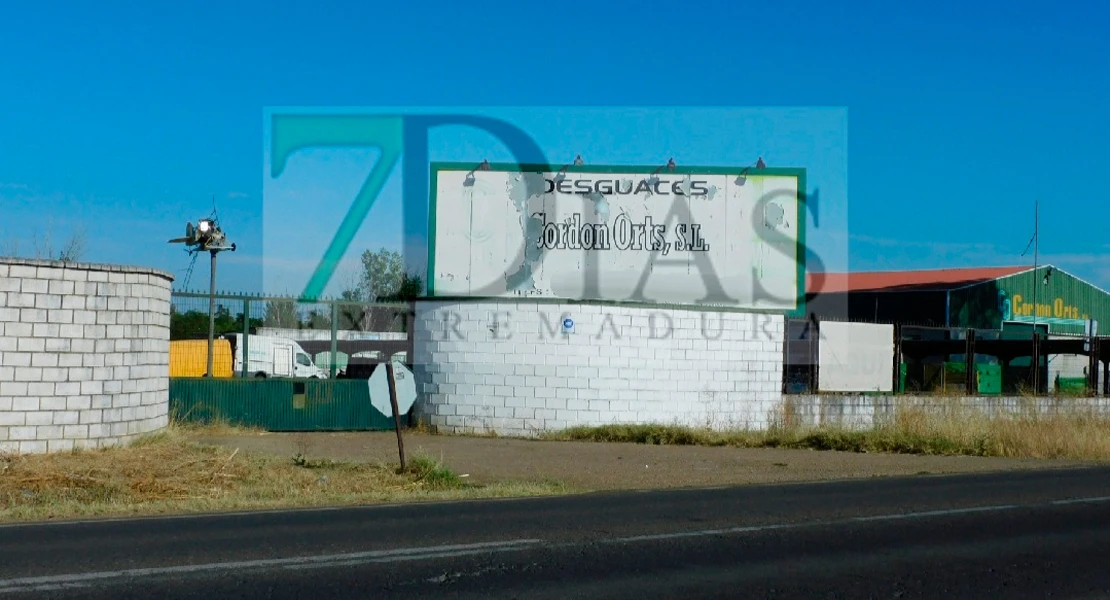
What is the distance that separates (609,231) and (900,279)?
27675 millimetres

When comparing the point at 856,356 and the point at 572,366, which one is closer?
the point at 572,366

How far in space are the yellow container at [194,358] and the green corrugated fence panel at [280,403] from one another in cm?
241

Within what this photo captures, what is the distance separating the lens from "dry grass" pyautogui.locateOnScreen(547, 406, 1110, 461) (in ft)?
69.6

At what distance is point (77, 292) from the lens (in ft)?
57.0

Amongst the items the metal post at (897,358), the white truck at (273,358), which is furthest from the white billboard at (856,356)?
the white truck at (273,358)

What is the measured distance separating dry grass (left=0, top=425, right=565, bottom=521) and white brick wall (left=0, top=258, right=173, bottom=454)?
53 centimetres

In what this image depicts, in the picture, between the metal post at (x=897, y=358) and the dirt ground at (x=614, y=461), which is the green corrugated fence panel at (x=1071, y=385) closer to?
the metal post at (x=897, y=358)

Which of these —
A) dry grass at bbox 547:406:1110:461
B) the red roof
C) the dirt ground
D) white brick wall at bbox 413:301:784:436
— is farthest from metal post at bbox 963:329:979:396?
the red roof

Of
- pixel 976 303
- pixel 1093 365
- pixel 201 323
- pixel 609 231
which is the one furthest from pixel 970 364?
pixel 976 303

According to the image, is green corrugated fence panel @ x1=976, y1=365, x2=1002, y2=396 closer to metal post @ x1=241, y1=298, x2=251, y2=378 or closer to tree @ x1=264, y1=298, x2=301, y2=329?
tree @ x1=264, y1=298, x2=301, y2=329

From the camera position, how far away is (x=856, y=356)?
27.1m

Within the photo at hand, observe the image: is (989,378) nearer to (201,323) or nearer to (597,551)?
(201,323)

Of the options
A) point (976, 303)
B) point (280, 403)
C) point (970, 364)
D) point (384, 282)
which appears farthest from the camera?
point (976, 303)

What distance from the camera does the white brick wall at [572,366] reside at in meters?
22.9
